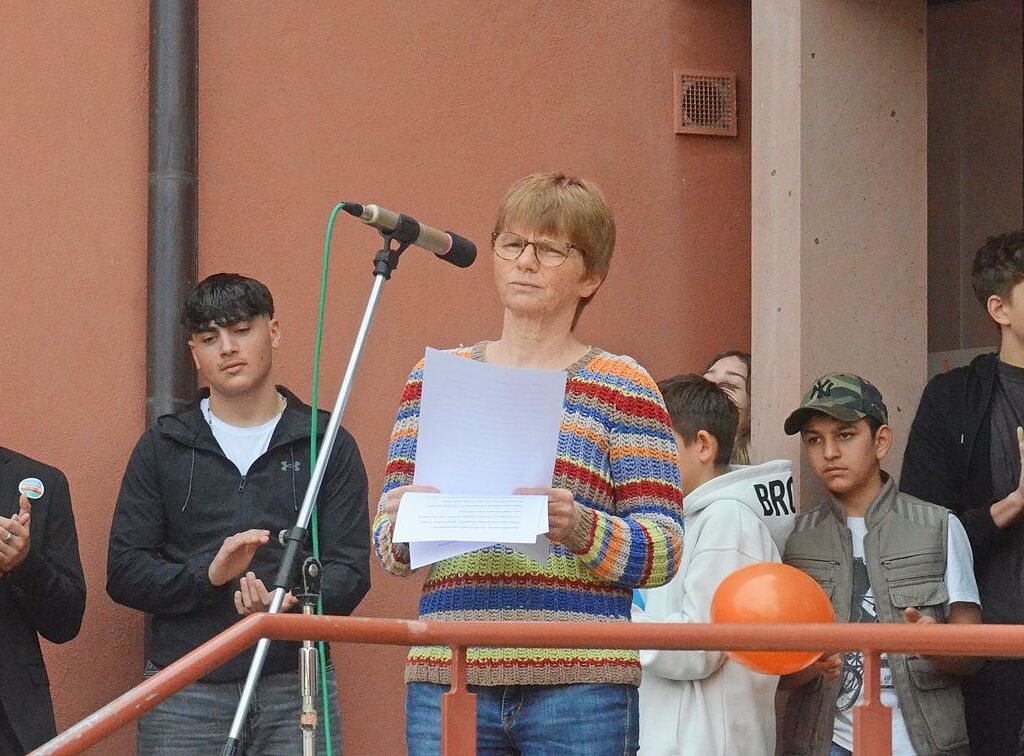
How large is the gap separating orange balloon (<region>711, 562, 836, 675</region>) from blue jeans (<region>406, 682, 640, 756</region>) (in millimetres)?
768

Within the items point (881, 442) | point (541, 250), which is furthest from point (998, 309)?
point (541, 250)

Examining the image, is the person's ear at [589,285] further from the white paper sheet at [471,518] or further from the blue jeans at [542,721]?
the blue jeans at [542,721]

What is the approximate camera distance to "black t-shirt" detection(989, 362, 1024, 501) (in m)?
4.78

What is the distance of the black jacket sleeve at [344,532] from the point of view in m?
4.59

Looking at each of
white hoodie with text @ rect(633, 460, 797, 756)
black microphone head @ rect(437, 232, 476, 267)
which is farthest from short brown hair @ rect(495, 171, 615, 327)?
white hoodie with text @ rect(633, 460, 797, 756)

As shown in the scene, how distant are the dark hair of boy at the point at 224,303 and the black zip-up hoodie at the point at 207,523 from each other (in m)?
0.27

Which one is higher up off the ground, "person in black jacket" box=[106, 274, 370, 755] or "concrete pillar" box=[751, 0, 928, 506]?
"concrete pillar" box=[751, 0, 928, 506]

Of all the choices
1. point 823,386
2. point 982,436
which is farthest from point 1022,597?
point 823,386

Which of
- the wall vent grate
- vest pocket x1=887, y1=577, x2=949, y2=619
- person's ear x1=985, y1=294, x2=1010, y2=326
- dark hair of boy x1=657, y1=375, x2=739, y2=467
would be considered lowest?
vest pocket x1=887, y1=577, x2=949, y2=619

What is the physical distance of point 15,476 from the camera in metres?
4.68

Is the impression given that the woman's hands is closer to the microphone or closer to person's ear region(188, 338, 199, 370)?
the microphone

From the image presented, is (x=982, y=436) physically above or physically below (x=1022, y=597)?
above

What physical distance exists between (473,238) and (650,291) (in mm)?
688

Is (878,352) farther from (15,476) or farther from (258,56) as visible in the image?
(15,476)
